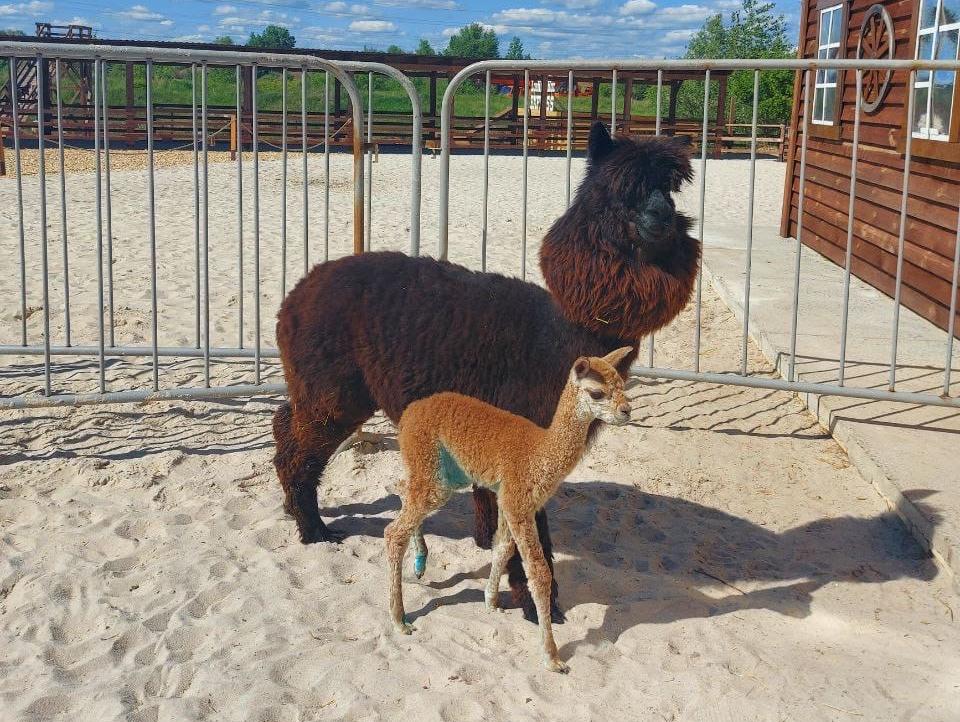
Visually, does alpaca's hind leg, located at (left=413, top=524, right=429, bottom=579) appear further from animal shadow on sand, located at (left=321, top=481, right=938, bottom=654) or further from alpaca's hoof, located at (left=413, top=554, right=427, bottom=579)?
animal shadow on sand, located at (left=321, top=481, right=938, bottom=654)

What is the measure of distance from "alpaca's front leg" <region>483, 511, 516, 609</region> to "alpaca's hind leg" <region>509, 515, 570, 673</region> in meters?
0.15

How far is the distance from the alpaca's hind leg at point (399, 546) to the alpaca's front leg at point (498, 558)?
297 millimetres

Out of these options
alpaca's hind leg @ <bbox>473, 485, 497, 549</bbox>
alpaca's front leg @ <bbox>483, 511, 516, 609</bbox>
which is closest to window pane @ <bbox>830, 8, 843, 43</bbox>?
alpaca's hind leg @ <bbox>473, 485, 497, 549</bbox>

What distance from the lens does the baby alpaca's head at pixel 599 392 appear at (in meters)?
2.84

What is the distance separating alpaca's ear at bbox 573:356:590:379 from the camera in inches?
113

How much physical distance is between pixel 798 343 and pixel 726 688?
4.36m

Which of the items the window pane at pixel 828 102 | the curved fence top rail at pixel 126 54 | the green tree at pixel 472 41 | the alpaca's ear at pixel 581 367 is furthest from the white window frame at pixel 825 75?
the green tree at pixel 472 41

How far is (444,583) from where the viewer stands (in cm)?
384

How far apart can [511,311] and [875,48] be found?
7.97 metres

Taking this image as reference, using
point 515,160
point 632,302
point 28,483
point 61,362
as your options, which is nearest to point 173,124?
point 515,160

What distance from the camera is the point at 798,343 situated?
6.97 meters

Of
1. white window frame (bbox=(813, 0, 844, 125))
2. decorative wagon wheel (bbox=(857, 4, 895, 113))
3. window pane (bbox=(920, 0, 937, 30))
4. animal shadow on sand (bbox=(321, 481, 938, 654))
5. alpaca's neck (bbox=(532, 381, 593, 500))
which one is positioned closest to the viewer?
alpaca's neck (bbox=(532, 381, 593, 500))

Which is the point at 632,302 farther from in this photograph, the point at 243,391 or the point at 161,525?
the point at 243,391

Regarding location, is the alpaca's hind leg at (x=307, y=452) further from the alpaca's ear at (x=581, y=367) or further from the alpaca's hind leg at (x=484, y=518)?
the alpaca's ear at (x=581, y=367)
